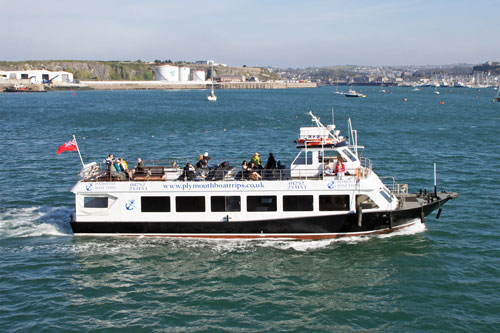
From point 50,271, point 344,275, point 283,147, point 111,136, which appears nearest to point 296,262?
point 344,275

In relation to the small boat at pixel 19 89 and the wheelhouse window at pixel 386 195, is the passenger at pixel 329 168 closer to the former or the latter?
the wheelhouse window at pixel 386 195

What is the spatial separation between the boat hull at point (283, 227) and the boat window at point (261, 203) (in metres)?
0.49

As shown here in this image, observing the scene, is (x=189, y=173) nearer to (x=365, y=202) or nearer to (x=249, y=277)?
(x=249, y=277)

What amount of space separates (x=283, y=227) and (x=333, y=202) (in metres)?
2.24

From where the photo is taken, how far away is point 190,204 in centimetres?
2066

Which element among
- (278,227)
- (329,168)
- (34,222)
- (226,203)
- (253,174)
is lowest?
(34,222)

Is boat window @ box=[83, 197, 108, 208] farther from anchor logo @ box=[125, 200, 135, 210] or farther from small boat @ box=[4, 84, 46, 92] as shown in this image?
small boat @ box=[4, 84, 46, 92]

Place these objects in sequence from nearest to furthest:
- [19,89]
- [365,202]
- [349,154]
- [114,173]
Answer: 1. [365,202]
2. [114,173]
3. [349,154]
4. [19,89]

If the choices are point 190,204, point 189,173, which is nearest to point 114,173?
point 189,173

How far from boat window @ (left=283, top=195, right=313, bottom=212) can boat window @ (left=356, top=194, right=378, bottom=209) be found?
74.1 inches

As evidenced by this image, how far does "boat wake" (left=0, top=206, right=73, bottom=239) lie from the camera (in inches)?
866

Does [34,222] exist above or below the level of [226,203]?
below

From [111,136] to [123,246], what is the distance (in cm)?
3628

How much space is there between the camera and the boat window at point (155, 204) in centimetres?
2073
